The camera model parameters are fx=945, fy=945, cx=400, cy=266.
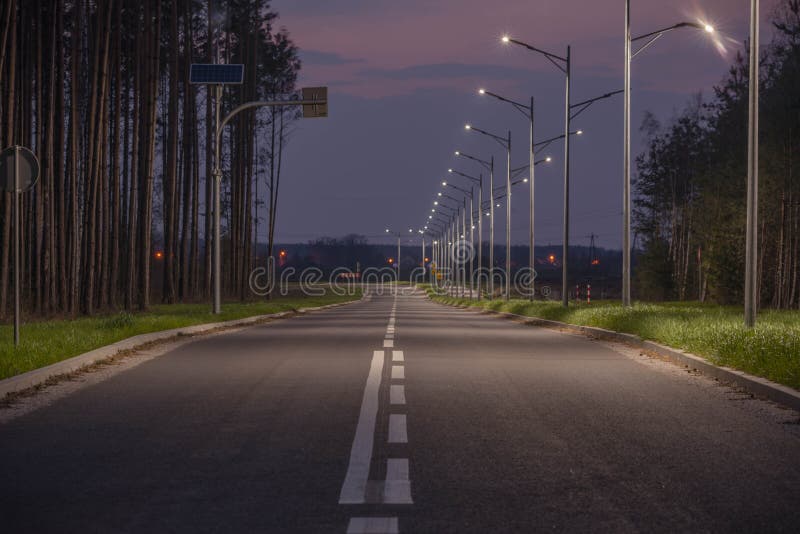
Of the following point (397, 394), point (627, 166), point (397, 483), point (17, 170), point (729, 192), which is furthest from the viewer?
point (729, 192)

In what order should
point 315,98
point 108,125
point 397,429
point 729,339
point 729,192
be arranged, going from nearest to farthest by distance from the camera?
point 397,429
point 729,339
point 315,98
point 108,125
point 729,192

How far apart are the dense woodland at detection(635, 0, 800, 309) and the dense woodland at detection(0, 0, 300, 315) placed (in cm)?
2869

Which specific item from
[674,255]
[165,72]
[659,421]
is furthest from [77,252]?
[674,255]

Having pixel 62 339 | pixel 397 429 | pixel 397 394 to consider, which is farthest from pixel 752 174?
pixel 62 339

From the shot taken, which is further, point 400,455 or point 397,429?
point 397,429

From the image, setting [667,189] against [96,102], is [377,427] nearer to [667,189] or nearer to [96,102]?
[96,102]

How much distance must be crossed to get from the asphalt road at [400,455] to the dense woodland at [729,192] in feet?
121

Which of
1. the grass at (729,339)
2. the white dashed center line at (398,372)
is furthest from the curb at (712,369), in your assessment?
the white dashed center line at (398,372)

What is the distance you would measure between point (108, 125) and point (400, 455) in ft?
133

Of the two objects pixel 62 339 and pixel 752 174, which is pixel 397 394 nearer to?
pixel 62 339

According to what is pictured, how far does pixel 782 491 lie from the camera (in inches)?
244

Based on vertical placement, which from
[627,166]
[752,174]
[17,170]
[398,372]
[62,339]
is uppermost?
[627,166]

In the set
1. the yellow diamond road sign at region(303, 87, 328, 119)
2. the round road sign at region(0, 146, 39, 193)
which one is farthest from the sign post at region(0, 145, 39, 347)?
the yellow diamond road sign at region(303, 87, 328, 119)

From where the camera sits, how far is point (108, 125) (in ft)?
147
